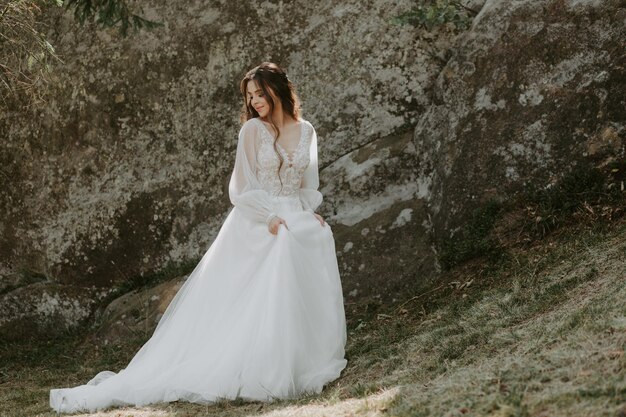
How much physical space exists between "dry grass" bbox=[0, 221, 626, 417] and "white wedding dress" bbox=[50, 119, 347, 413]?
18 centimetres

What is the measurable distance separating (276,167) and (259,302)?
107 centimetres

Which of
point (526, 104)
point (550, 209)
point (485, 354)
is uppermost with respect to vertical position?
point (526, 104)

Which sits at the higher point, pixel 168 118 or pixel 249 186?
pixel 168 118

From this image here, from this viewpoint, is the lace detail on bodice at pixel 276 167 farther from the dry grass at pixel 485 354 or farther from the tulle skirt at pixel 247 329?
the dry grass at pixel 485 354

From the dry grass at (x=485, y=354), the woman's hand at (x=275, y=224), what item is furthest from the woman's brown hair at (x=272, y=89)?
the dry grass at (x=485, y=354)

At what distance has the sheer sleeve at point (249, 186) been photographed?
5582 mm

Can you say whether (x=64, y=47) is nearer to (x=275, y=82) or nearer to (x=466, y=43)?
(x=275, y=82)

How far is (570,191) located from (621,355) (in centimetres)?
291

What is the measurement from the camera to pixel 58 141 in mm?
8625

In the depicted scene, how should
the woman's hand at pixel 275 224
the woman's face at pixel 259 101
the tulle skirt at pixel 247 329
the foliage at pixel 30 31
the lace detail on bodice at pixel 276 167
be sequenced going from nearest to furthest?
the tulle skirt at pixel 247 329 → the woman's hand at pixel 275 224 → the lace detail on bodice at pixel 276 167 → the woman's face at pixel 259 101 → the foliage at pixel 30 31

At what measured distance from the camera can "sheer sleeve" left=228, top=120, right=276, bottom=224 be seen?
558cm

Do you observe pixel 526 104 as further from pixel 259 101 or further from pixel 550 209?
pixel 259 101

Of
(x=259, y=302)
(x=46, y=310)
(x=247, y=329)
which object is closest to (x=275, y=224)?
(x=259, y=302)

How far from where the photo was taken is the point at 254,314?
5.18m
